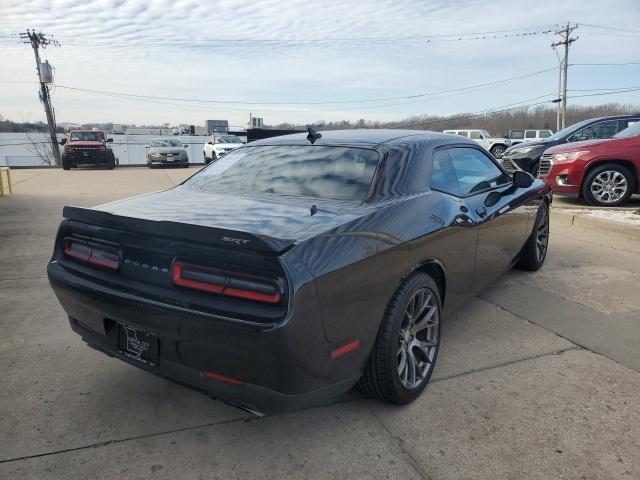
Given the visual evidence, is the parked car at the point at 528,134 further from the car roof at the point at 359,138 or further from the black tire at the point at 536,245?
the car roof at the point at 359,138

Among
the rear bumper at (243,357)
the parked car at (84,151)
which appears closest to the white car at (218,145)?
the parked car at (84,151)

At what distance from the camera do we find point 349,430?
2400mm

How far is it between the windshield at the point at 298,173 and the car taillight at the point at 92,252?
879mm

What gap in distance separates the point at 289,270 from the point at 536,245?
→ 3803 millimetres

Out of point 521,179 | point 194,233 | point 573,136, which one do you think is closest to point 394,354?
point 194,233

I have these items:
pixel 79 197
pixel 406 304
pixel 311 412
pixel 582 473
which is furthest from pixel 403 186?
pixel 79 197

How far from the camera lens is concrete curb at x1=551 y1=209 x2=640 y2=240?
21.8ft

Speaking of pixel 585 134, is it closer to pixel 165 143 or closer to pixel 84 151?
pixel 165 143

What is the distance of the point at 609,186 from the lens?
27.7 feet

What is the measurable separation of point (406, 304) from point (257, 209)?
92 centimetres

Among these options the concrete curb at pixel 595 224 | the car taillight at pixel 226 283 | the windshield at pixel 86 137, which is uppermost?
the windshield at pixel 86 137

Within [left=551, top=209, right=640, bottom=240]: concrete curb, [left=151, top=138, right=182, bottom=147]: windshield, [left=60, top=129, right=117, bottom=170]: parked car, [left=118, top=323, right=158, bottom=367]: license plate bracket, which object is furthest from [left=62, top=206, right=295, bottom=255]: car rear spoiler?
[left=151, top=138, right=182, bottom=147]: windshield

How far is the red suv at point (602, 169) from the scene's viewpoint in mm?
8188

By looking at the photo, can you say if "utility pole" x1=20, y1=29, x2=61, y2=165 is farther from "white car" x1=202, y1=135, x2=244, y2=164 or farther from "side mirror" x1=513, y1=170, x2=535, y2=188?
"side mirror" x1=513, y1=170, x2=535, y2=188
